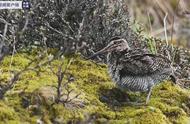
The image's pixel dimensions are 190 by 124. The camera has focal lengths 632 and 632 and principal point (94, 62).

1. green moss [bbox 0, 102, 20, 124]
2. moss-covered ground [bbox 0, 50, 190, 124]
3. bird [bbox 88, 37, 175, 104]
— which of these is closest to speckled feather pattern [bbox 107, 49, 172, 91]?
bird [bbox 88, 37, 175, 104]

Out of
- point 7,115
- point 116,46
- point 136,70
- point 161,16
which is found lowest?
point 7,115

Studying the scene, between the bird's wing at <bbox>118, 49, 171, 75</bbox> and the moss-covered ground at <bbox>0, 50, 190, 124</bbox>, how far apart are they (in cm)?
26

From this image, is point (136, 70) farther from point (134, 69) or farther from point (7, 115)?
point (7, 115)

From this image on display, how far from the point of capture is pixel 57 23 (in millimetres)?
6035

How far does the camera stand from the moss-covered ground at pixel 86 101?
4.55m

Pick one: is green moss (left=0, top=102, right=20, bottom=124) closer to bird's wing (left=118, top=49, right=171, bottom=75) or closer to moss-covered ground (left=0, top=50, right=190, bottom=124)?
moss-covered ground (left=0, top=50, right=190, bottom=124)

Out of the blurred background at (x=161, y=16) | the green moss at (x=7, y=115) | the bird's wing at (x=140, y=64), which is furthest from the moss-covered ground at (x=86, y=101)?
the blurred background at (x=161, y=16)

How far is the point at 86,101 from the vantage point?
16.2ft

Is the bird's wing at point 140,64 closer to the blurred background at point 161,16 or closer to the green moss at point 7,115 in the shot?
the green moss at point 7,115

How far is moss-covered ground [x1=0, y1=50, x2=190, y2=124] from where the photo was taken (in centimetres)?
455

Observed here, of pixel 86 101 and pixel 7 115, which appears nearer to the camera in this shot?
pixel 7 115

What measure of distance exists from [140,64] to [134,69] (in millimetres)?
69

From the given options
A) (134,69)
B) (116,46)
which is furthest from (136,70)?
(116,46)

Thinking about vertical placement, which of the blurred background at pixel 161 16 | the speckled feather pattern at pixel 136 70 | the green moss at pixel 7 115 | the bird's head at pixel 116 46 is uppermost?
the blurred background at pixel 161 16
